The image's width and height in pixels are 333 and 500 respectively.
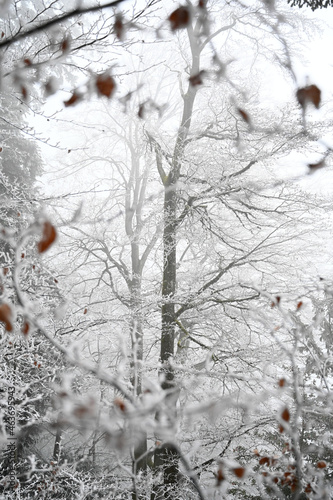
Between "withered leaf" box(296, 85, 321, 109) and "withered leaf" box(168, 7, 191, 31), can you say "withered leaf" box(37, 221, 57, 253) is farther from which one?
"withered leaf" box(296, 85, 321, 109)

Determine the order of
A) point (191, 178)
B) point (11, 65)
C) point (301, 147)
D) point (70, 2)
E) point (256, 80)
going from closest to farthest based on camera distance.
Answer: point (11, 65), point (301, 147), point (191, 178), point (256, 80), point (70, 2)

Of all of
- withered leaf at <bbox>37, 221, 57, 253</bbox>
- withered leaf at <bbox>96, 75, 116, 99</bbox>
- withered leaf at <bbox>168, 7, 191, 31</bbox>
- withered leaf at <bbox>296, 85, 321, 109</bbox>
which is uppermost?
withered leaf at <bbox>168, 7, 191, 31</bbox>

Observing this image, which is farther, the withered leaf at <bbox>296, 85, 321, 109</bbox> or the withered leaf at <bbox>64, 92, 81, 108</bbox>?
the withered leaf at <bbox>64, 92, 81, 108</bbox>

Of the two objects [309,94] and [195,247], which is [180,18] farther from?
[195,247]

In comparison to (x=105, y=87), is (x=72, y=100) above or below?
above

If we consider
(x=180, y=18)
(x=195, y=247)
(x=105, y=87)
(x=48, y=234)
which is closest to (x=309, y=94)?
(x=180, y=18)

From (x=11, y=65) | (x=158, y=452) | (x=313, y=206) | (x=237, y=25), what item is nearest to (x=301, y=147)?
(x=313, y=206)

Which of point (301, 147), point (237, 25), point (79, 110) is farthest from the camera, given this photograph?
point (79, 110)

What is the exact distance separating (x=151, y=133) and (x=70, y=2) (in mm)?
6811

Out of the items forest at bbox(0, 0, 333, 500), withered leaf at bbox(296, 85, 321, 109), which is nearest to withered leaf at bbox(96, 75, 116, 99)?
forest at bbox(0, 0, 333, 500)

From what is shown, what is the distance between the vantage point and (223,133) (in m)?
6.31

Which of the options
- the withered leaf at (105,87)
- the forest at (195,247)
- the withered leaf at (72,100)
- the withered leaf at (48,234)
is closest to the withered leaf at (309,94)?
the forest at (195,247)

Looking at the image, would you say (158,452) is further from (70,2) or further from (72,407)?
(70,2)

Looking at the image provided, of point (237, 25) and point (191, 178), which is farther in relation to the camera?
point (237, 25)
